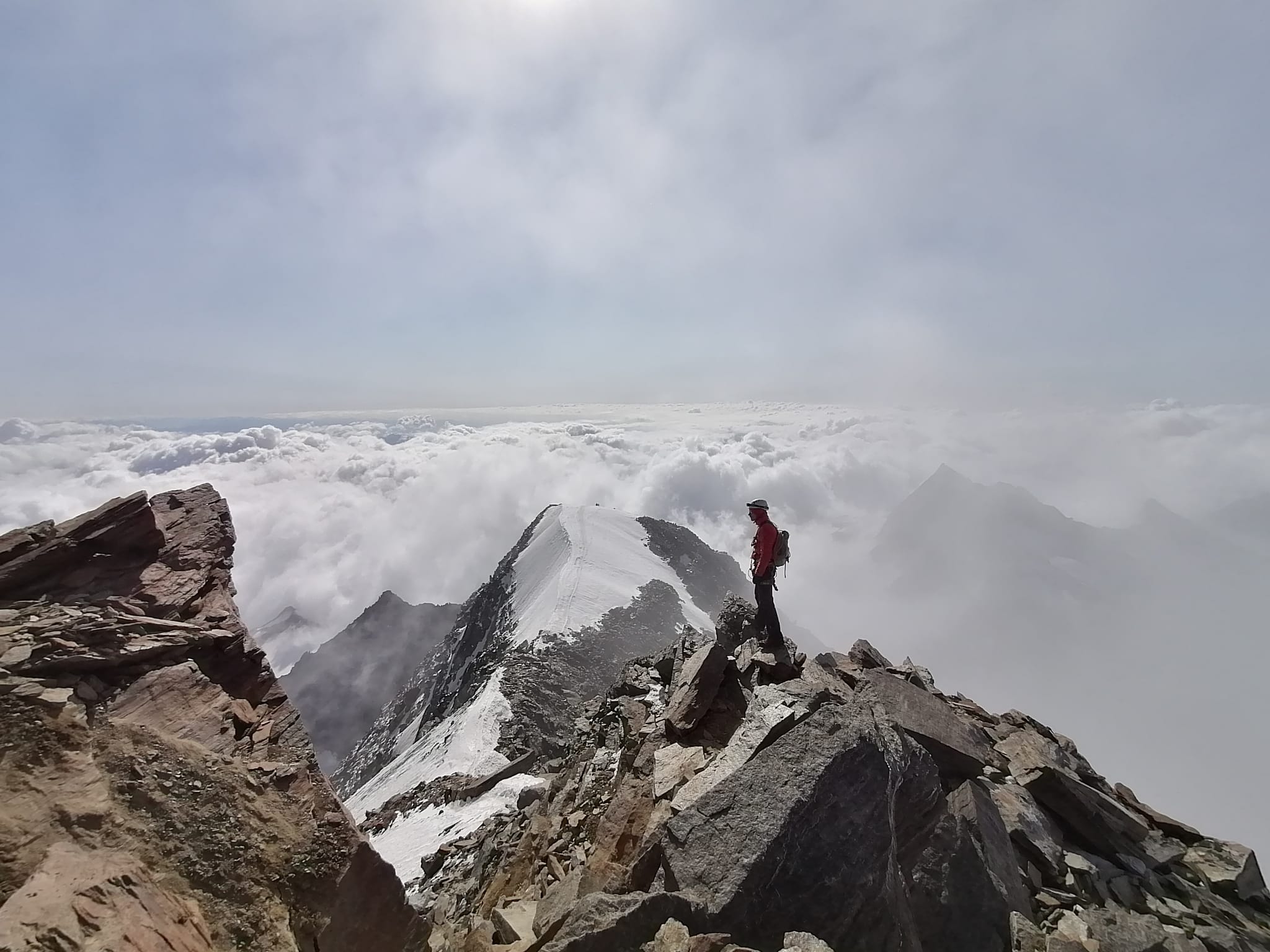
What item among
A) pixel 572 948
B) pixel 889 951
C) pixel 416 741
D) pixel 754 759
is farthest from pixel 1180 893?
pixel 416 741

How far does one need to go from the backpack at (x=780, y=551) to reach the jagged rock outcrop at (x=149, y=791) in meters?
9.86

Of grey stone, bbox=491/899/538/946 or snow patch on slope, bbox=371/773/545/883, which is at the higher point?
grey stone, bbox=491/899/538/946

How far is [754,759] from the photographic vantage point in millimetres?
7809

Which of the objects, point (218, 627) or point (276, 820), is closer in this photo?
point (276, 820)

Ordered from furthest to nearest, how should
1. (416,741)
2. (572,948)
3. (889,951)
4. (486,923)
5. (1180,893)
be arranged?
(416,741)
(1180,893)
(486,923)
(889,951)
(572,948)

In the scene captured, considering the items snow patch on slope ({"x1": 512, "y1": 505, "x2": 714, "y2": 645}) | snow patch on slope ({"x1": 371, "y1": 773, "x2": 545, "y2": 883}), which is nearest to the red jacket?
snow patch on slope ({"x1": 371, "y1": 773, "x2": 545, "y2": 883})

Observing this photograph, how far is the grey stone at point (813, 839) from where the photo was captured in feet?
21.3

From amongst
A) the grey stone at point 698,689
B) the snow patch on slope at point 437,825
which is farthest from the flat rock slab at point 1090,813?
the snow patch on slope at point 437,825

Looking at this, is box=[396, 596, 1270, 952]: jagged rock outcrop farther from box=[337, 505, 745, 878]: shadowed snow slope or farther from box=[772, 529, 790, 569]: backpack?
box=[337, 505, 745, 878]: shadowed snow slope

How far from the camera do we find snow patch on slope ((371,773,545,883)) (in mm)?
17641

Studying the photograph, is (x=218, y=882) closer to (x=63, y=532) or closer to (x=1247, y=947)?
(x=63, y=532)

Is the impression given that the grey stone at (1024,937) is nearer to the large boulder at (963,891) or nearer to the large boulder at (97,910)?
the large boulder at (963,891)

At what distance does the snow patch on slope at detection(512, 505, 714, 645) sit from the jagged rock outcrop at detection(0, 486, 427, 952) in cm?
3468

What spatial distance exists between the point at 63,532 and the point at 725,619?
1803 cm
